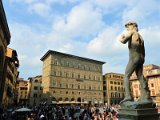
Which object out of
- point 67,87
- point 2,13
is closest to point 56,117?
point 2,13

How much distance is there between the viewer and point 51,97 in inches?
2325

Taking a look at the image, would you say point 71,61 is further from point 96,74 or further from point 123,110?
point 123,110

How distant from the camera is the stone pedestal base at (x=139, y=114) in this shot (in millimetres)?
5050

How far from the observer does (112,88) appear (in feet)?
266

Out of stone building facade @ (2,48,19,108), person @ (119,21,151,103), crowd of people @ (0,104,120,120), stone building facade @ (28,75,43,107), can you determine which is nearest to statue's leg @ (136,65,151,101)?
person @ (119,21,151,103)

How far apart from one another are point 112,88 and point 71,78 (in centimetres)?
2194

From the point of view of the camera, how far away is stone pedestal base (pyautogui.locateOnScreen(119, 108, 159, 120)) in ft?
16.6

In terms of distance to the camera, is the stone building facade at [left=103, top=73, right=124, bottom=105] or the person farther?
the stone building facade at [left=103, top=73, right=124, bottom=105]

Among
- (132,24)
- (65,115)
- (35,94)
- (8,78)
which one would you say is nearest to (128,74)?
(132,24)

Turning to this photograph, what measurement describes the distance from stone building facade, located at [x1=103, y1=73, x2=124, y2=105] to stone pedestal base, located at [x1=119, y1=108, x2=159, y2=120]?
244ft

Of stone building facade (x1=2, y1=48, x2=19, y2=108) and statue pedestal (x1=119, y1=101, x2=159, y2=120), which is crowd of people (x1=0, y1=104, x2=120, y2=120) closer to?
statue pedestal (x1=119, y1=101, x2=159, y2=120)

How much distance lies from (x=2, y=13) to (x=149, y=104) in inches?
991

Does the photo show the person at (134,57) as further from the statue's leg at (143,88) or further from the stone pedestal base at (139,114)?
the stone pedestal base at (139,114)

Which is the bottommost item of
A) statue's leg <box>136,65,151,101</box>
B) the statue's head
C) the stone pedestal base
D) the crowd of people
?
the crowd of people
